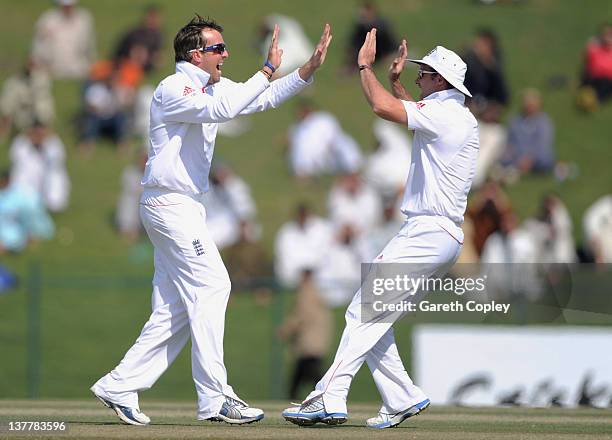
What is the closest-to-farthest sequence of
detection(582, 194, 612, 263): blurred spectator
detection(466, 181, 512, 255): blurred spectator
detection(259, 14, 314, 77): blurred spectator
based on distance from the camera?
detection(466, 181, 512, 255): blurred spectator → detection(582, 194, 612, 263): blurred spectator → detection(259, 14, 314, 77): blurred spectator

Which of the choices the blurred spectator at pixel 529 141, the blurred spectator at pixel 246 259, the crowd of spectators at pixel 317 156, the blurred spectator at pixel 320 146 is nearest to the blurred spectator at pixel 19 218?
the crowd of spectators at pixel 317 156

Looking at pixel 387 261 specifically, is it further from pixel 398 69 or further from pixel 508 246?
pixel 508 246

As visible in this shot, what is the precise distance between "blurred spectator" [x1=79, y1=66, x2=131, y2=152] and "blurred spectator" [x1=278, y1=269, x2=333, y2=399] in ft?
28.4

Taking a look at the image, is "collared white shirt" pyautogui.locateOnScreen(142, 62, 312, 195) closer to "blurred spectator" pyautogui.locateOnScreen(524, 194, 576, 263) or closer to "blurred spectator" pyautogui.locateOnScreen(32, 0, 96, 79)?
"blurred spectator" pyautogui.locateOnScreen(524, 194, 576, 263)

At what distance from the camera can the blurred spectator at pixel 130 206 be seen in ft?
78.3

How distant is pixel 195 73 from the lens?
33.5 feet

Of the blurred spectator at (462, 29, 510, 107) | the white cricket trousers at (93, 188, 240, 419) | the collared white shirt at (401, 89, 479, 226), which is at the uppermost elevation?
the blurred spectator at (462, 29, 510, 107)

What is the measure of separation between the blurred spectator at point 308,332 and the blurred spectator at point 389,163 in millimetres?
5656

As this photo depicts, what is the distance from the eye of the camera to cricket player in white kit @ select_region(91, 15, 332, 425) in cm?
1002

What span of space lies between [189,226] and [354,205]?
1305 cm

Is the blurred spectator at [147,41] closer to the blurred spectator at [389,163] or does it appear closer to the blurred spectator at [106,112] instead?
the blurred spectator at [106,112]

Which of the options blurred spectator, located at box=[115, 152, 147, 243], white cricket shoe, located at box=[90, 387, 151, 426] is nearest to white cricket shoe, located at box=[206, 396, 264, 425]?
white cricket shoe, located at box=[90, 387, 151, 426]

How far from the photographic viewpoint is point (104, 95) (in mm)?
26281

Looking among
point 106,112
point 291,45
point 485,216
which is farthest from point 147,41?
point 485,216
